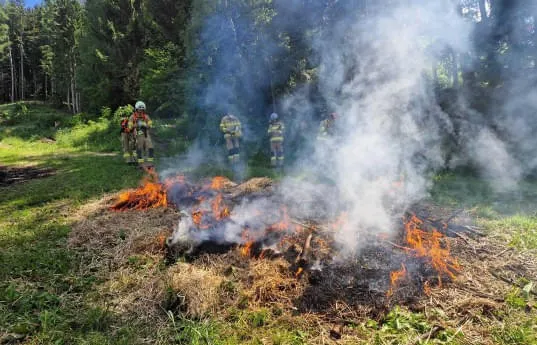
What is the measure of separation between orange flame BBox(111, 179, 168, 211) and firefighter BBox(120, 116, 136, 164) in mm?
4810

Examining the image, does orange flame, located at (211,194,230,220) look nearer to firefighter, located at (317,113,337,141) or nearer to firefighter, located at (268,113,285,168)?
firefighter, located at (317,113,337,141)

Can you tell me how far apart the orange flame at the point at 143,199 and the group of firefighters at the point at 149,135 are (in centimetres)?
391

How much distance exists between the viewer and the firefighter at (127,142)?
10828 millimetres

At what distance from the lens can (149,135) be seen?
1059 cm

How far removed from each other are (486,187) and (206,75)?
10092mm

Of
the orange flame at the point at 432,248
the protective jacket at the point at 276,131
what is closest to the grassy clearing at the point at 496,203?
the orange flame at the point at 432,248

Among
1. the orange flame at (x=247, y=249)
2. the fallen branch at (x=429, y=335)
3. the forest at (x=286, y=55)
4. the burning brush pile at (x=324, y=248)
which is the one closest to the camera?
the fallen branch at (x=429, y=335)

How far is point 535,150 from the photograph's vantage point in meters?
9.48

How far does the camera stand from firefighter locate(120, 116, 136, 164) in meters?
10.8

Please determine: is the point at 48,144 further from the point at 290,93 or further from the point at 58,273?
the point at 58,273

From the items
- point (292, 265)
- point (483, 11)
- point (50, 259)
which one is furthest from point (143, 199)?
point (483, 11)

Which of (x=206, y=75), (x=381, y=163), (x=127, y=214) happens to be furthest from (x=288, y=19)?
(x=127, y=214)

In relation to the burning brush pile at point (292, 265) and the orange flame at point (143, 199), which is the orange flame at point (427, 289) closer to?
the burning brush pile at point (292, 265)

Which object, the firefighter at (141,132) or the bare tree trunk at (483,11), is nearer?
the firefighter at (141,132)
